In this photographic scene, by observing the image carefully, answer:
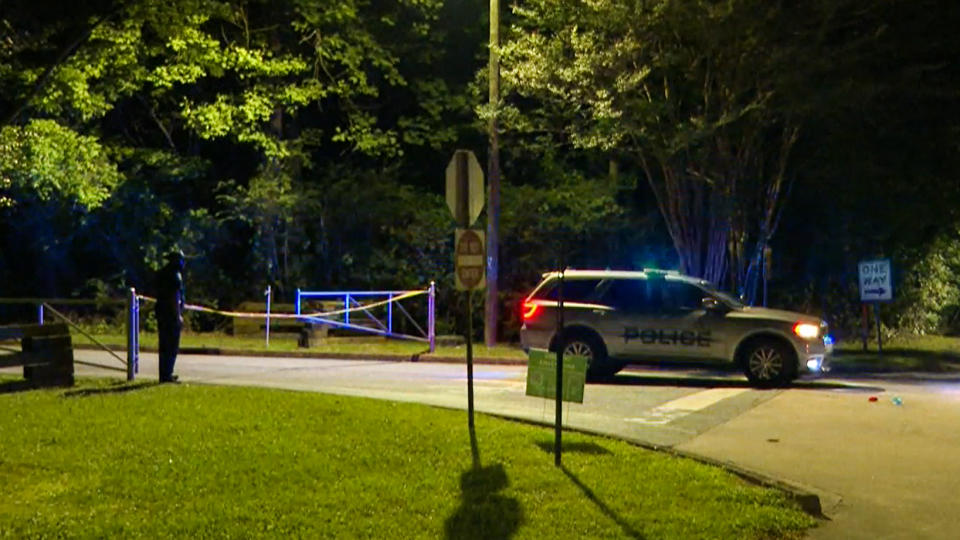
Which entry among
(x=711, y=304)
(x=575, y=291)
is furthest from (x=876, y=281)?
(x=575, y=291)

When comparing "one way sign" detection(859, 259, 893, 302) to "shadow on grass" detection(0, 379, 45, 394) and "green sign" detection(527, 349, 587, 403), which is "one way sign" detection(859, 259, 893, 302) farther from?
"shadow on grass" detection(0, 379, 45, 394)

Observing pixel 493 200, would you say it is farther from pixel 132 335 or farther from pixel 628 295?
pixel 132 335

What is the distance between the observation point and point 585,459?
9406 millimetres

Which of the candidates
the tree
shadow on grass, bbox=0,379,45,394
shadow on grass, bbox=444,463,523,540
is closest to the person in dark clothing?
shadow on grass, bbox=0,379,45,394

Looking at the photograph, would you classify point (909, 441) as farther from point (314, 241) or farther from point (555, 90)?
point (314, 241)

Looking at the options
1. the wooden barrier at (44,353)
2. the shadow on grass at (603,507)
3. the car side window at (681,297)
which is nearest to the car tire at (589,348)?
the car side window at (681,297)

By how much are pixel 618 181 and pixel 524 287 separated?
3.60m

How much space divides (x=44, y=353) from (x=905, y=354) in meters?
16.8

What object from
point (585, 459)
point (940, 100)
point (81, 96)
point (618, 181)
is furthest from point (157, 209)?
point (585, 459)

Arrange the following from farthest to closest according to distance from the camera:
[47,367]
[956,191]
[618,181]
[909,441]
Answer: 1. [618,181]
2. [956,191]
3. [47,367]
4. [909,441]

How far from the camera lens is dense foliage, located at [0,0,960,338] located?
2077 centimetres

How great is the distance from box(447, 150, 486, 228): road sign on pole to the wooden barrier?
18.8ft

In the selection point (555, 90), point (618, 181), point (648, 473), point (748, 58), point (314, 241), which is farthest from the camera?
point (314, 241)

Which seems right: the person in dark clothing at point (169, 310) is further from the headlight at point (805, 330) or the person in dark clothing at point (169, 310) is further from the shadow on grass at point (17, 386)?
the headlight at point (805, 330)
